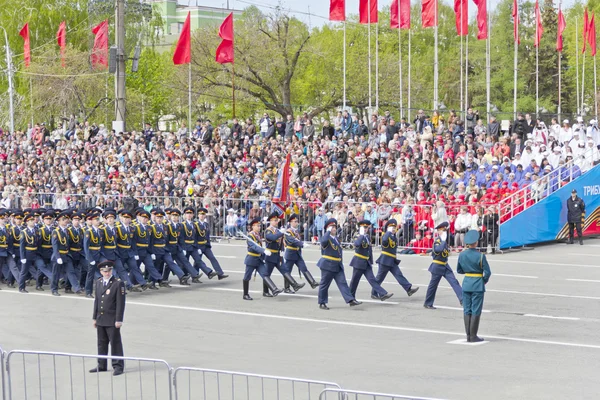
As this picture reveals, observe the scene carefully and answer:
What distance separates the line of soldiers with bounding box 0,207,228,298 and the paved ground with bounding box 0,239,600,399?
1.40 ft

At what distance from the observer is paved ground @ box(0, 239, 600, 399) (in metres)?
11.1

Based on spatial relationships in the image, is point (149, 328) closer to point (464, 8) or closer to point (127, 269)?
point (127, 269)

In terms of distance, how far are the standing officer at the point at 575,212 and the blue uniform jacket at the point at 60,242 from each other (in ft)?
41.3

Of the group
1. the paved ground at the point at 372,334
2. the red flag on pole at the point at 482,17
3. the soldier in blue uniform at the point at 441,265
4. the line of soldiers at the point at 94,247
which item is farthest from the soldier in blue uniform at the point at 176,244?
the red flag on pole at the point at 482,17

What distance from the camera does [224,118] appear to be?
58.5m

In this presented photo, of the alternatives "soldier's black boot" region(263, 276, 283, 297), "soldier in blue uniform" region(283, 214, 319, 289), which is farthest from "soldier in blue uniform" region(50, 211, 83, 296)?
"soldier in blue uniform" region(283, 214, 319, 289)

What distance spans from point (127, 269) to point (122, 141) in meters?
16.7

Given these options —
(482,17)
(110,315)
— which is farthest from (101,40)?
(110,315)

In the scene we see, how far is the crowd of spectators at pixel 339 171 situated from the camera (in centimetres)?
2462

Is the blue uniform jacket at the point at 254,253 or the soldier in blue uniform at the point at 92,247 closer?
the blue uniform jacket at the point at 254,253

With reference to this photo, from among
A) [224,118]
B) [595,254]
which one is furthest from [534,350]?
[224,118]

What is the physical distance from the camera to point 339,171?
1089 inches

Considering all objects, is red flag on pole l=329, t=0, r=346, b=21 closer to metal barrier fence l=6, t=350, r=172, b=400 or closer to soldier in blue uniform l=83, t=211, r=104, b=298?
soldier in blue uniform l=83, t=211, r=104, b=298

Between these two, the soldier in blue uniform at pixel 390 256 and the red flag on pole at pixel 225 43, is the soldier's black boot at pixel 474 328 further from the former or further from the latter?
the red flag on pole at pixel 225 43
